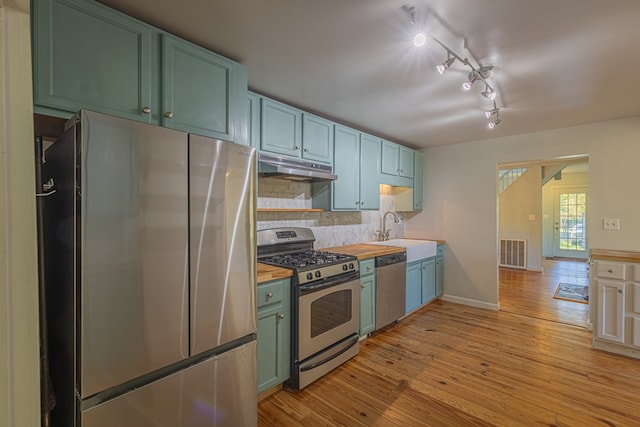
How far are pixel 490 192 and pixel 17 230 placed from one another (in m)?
4.57

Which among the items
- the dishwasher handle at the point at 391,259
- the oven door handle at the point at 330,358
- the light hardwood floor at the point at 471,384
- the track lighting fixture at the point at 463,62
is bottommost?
the light hardwood floor at the point at 471,384

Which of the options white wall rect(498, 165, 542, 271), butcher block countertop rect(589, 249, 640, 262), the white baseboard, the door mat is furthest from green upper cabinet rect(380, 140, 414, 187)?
white wall rect(498, 165, 542, 271)

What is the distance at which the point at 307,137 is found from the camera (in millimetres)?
2803

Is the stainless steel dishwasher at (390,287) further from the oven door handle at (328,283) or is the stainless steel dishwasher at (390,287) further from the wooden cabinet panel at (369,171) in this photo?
the wooden cabinet panel at (369,171)

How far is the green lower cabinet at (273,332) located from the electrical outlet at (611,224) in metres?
3.52

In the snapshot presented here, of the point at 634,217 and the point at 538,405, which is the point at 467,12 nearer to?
the point at 538,405

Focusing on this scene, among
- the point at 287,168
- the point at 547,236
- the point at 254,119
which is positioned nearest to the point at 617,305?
the point at 287,168

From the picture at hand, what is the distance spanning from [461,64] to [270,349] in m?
2.34

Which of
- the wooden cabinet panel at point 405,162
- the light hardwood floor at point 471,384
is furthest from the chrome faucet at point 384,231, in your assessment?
the light hardwood floor at point 471,384

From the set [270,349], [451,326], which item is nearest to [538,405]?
[451,326]

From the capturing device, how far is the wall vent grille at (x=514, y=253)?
667 cm

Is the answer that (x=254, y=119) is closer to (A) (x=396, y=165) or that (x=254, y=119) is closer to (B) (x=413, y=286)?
(A) (x=396, y=165)

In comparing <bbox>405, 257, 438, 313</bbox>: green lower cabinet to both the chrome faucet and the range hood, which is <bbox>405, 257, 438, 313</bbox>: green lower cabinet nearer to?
the chrome faucet

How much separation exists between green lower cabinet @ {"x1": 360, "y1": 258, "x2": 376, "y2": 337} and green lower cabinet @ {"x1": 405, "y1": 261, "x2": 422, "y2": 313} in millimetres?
728
